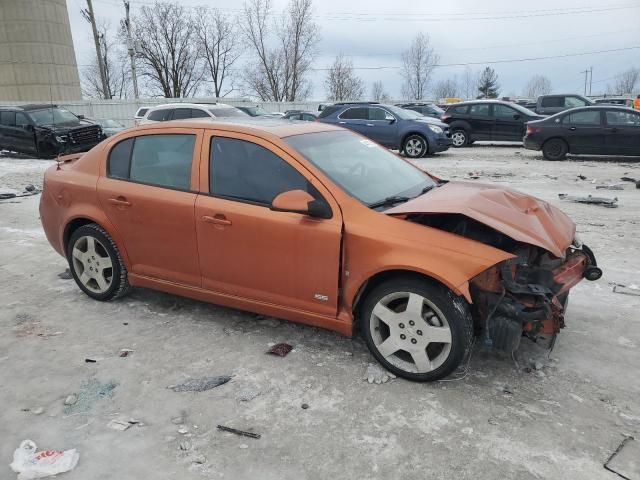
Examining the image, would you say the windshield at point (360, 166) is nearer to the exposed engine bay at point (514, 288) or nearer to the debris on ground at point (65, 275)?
the exposed engine bay at point (514, 288)

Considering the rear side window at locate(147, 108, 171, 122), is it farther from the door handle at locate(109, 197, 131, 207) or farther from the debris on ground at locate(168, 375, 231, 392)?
the debris on ground at locate(168, 375, 231, 392)

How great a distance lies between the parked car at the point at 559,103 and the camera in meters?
20.2

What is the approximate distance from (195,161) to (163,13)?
52629mm

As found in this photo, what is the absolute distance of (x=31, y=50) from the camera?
4562 centimetres

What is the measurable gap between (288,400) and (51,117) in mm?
17238

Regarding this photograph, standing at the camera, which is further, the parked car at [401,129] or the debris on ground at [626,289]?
the parked car at [401,129]

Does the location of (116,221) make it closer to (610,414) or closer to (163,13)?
(610,414)

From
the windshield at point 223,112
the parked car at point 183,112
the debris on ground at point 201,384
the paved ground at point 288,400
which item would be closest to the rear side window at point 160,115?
the parked car at point 183,112

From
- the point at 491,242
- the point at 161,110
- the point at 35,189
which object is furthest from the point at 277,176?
the point at 161,110

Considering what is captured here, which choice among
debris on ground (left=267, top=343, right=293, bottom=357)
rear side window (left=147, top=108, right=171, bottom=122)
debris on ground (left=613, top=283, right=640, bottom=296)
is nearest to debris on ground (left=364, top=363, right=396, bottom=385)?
debris on ground (left=267, top=343, right=293, bottom=357)

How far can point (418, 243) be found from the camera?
3232 millimetres

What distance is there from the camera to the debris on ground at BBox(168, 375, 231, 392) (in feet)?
11.0

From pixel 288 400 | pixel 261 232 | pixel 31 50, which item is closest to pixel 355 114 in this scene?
pixel 261 232

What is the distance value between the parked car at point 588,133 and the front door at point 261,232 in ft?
42.4
